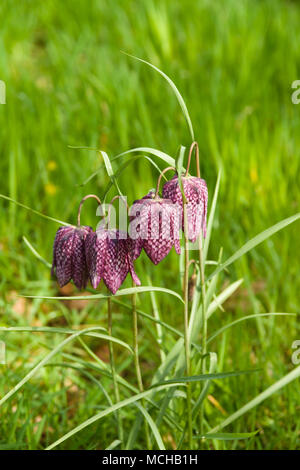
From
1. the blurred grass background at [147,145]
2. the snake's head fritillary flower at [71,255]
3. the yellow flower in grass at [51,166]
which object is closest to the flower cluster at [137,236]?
the snake's head fritillary flower at [71,255]

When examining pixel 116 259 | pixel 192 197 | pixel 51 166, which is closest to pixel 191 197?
pixel 192 197

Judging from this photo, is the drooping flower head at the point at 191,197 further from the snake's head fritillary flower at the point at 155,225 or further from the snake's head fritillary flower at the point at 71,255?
the snake's head fritillary flower at the point at 71,255

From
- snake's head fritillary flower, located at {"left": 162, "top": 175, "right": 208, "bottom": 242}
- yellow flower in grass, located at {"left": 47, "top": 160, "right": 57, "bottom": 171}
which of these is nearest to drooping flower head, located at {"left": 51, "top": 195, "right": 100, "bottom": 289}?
snake's head fritillary flower, located at {"left": 162, "top": 175, "right": 208, "bottom": 242}

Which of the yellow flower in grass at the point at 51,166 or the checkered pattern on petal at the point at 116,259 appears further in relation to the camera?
the yellow flower in grass at the point at 51,166

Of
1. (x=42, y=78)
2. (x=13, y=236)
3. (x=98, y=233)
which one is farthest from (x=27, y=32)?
(x=98, y=233)

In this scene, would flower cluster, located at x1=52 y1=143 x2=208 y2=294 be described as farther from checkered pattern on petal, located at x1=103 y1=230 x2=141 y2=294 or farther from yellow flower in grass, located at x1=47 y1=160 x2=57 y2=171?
yellow flower in grass, located at x1=47 y1=160 x2=57 y2=171

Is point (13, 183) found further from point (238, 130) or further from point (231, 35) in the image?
point (231, 35)

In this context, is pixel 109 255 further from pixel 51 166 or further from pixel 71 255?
pixel 51 166
